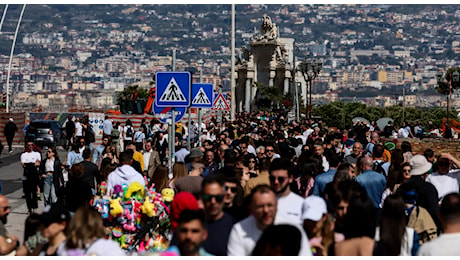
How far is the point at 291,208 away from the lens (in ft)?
25.5

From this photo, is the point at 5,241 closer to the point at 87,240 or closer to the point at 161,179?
the point at 87,240

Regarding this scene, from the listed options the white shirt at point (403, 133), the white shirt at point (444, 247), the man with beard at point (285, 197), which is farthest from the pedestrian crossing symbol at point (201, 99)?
the white shirt at point (403, 133)

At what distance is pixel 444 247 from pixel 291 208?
5.91 ft

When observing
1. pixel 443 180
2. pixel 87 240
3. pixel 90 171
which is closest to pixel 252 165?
pixel 90 171

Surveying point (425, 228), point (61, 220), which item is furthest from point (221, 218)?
point (425, 228)

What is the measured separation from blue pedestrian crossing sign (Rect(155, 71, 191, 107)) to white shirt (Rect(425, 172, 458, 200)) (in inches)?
146

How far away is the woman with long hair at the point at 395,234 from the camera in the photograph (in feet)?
22.9

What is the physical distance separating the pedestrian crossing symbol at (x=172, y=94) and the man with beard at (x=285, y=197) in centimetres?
475

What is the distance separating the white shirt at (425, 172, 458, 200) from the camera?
34.3 feet

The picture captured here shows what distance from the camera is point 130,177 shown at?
11242 mm

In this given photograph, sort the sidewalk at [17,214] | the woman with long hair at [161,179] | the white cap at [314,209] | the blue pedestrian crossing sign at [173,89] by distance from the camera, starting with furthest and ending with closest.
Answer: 1. the sidewalk at [17,214]
2. the blue pedestrian crossing sign at [173,89]
3. the woman with long hair at [161,179]
4. the white cap at [314,209]

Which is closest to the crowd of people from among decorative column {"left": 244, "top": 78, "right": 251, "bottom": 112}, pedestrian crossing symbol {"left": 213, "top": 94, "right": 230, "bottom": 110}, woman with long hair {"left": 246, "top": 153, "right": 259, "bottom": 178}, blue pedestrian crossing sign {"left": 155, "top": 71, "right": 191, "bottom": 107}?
woman with long hair {"left": 246, "top": 153, "right": 259, "bottom": 178}

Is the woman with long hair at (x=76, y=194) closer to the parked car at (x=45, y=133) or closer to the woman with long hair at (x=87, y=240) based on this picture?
the woman with long hair at (x=87, y=240)
